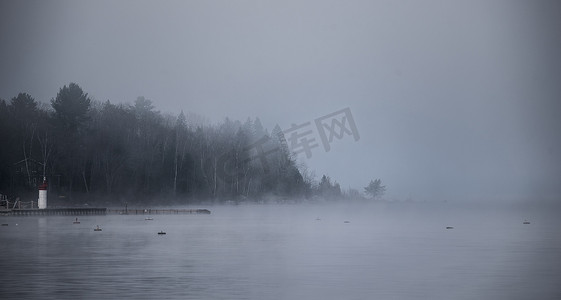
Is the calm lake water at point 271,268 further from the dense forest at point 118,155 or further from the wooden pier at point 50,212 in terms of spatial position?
the dense forest at point 118,155

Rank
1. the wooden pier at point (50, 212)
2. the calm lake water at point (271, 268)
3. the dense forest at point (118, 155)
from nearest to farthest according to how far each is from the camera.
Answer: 1. the calm lake water at point (271, 268)
2. the wooden pier at point (50, 212)
3. the dense forest at point (118, 155)

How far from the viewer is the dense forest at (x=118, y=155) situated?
377ft

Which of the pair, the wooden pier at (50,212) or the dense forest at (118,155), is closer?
the wooden pier at (50,212)

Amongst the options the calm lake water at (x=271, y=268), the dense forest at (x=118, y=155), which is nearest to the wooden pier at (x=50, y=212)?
the dense forest at (x=118, y=155)

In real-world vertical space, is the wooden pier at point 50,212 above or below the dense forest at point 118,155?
below

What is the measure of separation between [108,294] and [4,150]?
9085cm

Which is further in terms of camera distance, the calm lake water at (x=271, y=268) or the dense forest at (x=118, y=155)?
the dense forest at (x=118, y=155)

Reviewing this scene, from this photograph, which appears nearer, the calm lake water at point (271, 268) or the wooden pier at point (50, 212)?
the calm lake water at point (271, 268)

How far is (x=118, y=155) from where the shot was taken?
12706cm

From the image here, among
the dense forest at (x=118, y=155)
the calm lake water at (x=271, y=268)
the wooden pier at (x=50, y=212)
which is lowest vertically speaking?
the calm lake water at (x=271, y=268)

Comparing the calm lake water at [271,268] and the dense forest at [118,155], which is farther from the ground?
the dense forest at [118,155]

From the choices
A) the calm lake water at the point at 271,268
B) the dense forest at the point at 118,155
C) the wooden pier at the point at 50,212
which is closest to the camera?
the calm lake water at the point at 271,268

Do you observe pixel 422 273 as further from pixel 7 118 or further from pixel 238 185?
pixel 238 185

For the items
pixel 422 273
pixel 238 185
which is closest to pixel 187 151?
pixel 238 185
